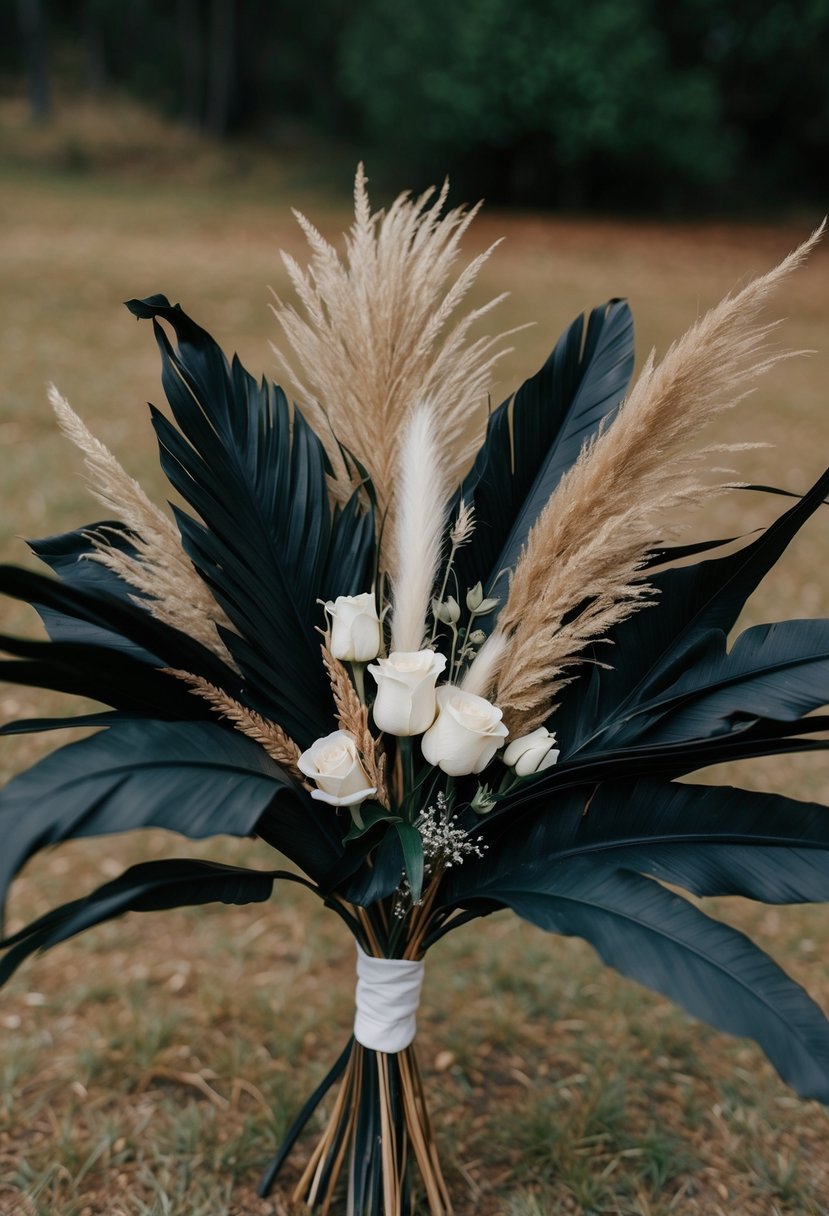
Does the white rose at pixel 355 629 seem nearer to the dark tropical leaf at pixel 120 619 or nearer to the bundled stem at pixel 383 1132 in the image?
the dark tropical leaf at pixel 120 619

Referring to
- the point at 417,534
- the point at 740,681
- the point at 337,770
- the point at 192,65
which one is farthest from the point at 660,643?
the point at 192,65

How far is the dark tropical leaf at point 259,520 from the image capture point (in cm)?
138

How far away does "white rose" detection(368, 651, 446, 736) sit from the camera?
1.27 m

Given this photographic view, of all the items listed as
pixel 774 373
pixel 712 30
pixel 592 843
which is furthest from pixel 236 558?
pixel 712 30

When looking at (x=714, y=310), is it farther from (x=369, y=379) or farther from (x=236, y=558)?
(x=236, y=558)

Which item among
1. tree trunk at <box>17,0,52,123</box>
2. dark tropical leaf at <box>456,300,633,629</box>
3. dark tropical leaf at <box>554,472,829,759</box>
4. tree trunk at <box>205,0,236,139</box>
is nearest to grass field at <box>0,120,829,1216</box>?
dark tropical leaf at <box>456,300,633,629</box>

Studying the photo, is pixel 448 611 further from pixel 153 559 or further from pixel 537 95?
pixel 537 95

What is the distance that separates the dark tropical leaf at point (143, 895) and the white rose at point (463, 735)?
10.5 inches

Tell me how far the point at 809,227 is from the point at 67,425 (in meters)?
16.9

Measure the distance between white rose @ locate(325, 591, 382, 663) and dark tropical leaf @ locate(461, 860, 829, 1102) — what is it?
336mm

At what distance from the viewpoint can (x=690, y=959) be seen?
3.72 feet

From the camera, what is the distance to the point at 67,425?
1410 millimetres

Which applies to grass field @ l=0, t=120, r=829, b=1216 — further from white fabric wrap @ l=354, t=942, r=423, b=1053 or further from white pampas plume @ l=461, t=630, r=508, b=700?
white fabric wrap @ l=354, t=942, r=423, b=1053

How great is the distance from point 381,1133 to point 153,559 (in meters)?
0.86
